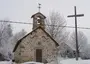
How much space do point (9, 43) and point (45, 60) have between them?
33.2 metres

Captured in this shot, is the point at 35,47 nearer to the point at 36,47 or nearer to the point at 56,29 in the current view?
the point at 36,47

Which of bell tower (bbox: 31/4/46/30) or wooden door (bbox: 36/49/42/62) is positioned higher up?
bell tower (bbox: 31/4/46/30)

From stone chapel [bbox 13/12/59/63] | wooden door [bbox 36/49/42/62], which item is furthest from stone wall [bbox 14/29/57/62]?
wooden door [bbox 36/49/42/62]

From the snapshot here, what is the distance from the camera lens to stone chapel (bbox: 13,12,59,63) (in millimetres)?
23719

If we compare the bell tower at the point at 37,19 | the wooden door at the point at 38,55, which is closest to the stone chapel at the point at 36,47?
the wooden door at the point at 38,55

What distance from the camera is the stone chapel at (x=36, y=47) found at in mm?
23719

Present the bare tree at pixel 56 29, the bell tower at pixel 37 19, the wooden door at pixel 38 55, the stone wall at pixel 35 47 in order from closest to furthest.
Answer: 1. the stone wall at pixel 35 47
2. the wooden door at pixel 38 55
3. the bell tower at pixel 37 19
4. the bare tree at pixel 56 29

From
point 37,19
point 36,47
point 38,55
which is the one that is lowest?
point 38,55

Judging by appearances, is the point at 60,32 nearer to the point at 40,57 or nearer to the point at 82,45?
the point at 40,57

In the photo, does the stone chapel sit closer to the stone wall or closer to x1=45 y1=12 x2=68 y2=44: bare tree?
the stone wall

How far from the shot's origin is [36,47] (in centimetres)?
2405

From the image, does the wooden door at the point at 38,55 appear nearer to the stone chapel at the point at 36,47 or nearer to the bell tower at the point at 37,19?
the stone chapel at the point at 36,47

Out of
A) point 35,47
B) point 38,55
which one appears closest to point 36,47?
point 35,47

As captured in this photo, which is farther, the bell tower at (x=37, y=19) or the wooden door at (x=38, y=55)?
the bell tower at (x=37, y=19)
